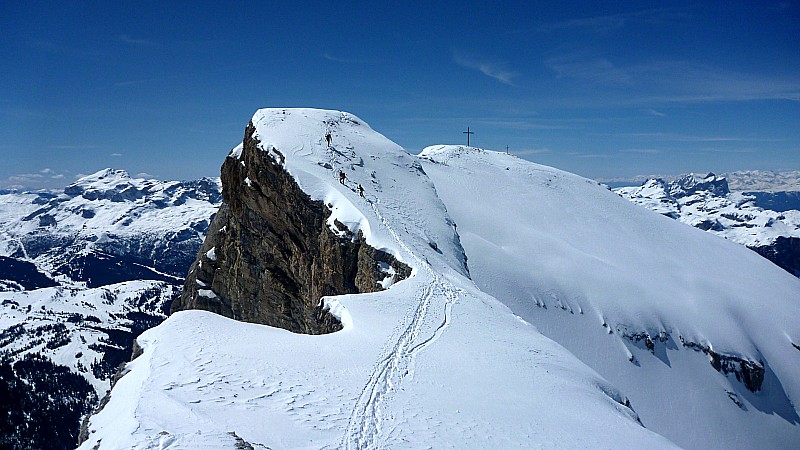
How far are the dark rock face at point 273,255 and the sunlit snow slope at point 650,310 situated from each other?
1566cm

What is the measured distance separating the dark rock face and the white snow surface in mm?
6797

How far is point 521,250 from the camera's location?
5169cm

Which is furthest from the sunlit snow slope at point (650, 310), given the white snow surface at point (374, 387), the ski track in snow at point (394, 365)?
the white snow surface at point (374, 387)

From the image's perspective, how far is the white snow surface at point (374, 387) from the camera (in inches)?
396

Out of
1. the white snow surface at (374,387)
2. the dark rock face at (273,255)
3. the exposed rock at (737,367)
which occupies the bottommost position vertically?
the exposed rock at (737,367)

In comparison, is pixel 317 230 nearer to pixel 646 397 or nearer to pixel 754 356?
pixel 646 397

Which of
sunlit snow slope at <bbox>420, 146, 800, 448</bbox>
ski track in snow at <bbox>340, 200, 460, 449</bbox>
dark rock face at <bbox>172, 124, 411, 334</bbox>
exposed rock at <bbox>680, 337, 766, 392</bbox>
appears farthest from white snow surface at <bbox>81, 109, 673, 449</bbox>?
exposed rock at <bbox>680, 337, 766, 392</bbox>

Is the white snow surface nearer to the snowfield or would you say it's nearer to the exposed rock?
the snowfield

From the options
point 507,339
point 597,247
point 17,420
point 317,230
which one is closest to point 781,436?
point 597,247

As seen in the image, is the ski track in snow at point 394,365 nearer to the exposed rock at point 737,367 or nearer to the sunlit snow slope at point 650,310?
the sunlit snow slope at point 650,310

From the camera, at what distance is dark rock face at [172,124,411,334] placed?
30188mm

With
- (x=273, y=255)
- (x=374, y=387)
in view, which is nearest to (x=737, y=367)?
(x=273, y=255)

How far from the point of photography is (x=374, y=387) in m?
12.7

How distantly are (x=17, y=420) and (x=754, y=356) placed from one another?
131600mm
